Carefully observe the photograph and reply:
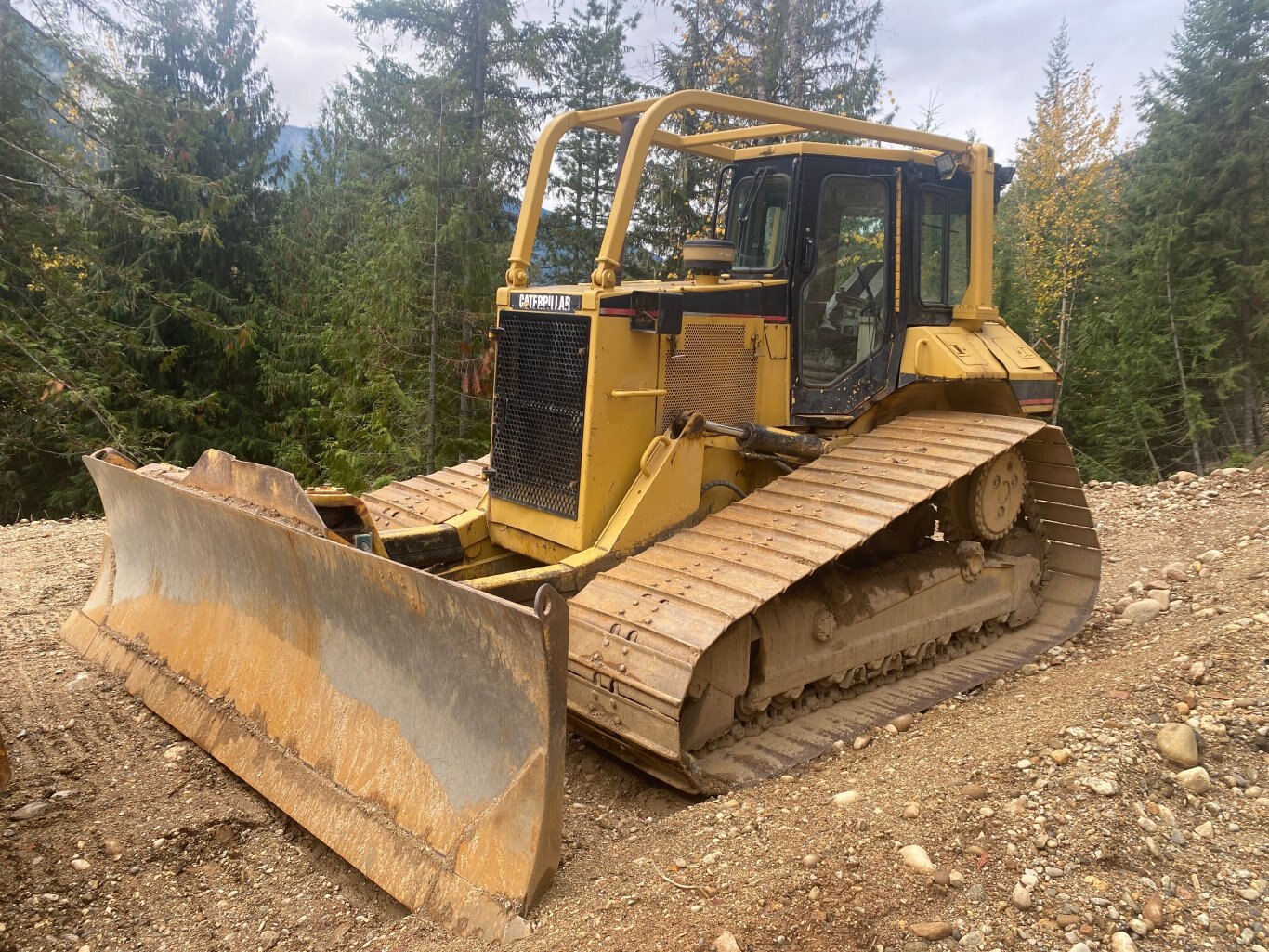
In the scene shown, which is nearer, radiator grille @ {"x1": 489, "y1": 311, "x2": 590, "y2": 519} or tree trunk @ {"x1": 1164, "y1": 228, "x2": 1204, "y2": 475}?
radiator grille @ {"x1": 489, "y1": 311, "x2": 590, "y2": 519}

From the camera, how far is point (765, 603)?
4016 mm

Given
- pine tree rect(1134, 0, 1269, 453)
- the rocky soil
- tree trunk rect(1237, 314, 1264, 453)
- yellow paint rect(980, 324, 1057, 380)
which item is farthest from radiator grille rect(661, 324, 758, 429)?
tree trunk rect(1237, 314, 1264, 453)

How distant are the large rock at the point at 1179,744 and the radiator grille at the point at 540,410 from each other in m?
2.74

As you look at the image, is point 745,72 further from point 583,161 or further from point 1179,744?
point 1179,744

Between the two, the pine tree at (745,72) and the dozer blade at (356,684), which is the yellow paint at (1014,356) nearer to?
the dozer blade at (356,684)

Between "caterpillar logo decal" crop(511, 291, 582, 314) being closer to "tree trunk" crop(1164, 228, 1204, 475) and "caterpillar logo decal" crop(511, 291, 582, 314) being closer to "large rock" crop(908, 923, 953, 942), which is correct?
"large rock" crop(908, 923, 953, 942)

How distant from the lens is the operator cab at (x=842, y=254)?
541 cm

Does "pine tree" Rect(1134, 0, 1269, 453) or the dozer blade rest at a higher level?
"pine tree" Rect(1134, 0, 1269, 453)

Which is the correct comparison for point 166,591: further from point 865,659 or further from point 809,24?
point 809,24

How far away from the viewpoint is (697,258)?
16.8 feet

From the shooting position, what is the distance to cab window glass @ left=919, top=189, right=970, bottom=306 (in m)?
5.76

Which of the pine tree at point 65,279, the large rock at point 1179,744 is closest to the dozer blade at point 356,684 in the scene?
the large rock at point 1179,744

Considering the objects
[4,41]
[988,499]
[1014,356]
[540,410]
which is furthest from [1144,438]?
[4,41]

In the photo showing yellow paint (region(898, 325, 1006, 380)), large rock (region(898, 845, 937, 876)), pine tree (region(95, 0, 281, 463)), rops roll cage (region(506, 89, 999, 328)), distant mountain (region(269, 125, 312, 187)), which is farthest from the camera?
distant mountain (region(269, 125, 312, 187))
